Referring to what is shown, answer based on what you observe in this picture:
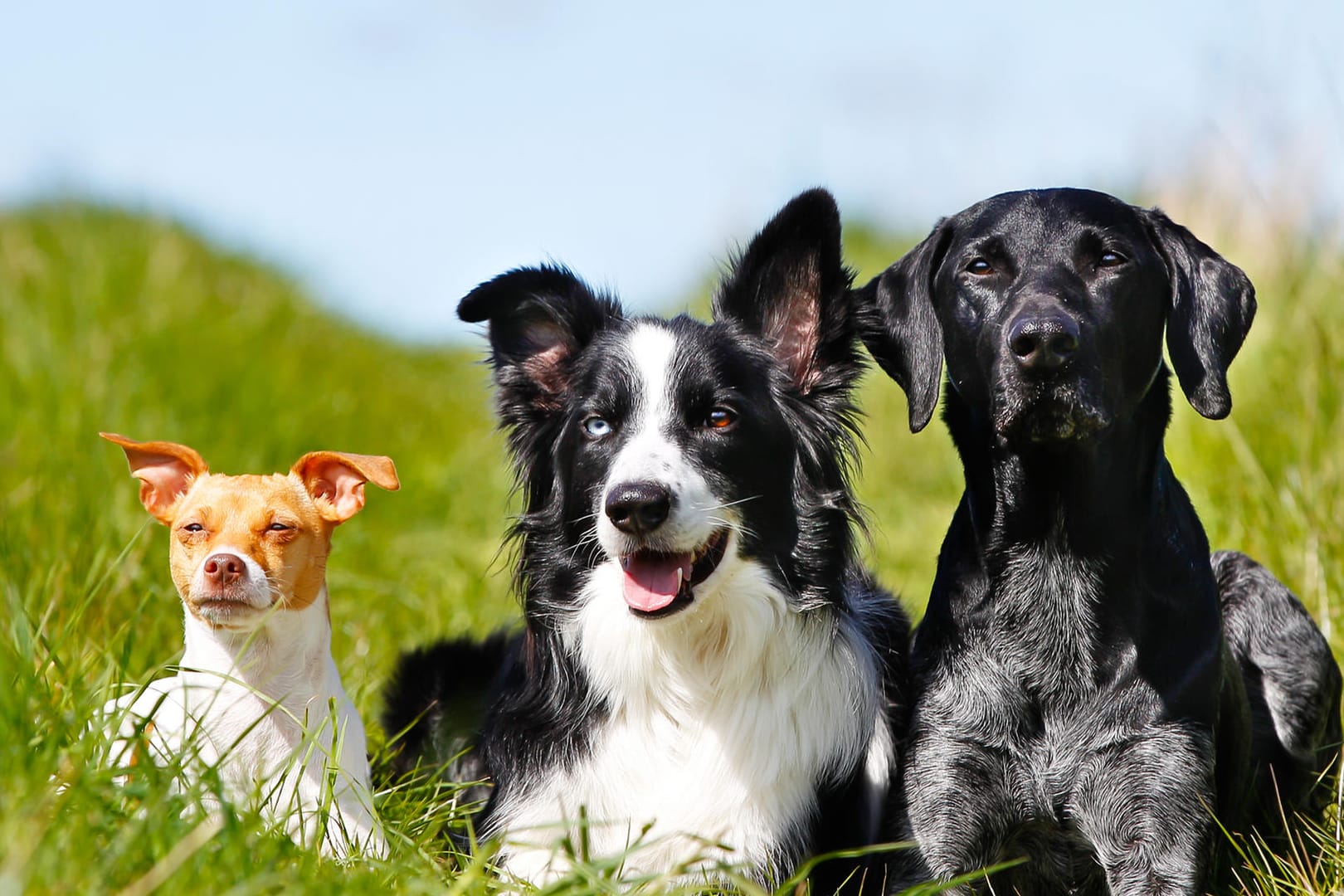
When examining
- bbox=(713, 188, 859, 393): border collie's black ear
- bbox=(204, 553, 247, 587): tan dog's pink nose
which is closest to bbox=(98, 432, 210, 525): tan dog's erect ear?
bbox=(204, 553, 247, 587): tan dog's pink nose

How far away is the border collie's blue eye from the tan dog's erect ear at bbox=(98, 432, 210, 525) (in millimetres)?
1002

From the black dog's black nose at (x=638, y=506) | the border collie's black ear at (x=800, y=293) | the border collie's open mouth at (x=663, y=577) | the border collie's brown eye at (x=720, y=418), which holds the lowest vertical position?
the border collie's open mouth at (x=663, y=577)

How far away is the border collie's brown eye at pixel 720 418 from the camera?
10.9 ft

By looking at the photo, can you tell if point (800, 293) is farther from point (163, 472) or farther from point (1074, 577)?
point (163, 472)

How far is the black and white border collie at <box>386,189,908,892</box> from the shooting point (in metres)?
3.30

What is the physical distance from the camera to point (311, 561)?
324 cm

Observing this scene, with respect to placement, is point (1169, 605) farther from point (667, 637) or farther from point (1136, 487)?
point (667, 637)

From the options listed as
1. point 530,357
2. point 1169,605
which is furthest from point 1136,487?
point 530,357

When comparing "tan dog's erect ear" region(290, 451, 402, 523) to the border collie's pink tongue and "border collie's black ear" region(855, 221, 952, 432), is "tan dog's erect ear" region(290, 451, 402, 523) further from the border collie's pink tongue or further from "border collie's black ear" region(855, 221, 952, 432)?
"border collie's black ear" region(855, 221, 952, 432)

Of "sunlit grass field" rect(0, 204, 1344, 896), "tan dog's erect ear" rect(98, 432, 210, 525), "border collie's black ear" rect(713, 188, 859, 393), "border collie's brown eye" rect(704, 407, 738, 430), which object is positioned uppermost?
"border collie's black ear" rect(713, 188, 859, 393)

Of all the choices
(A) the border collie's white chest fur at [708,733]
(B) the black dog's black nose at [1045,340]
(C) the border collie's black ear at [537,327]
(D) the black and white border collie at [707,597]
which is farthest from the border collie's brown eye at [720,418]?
(B) the black dog's black nose at [1045,340]

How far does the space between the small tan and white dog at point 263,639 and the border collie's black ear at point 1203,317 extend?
2.04 m

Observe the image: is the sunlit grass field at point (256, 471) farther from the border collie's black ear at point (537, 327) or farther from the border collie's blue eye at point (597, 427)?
the border collie's blue eye at point (597, 427)

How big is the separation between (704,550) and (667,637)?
0.95 ft
